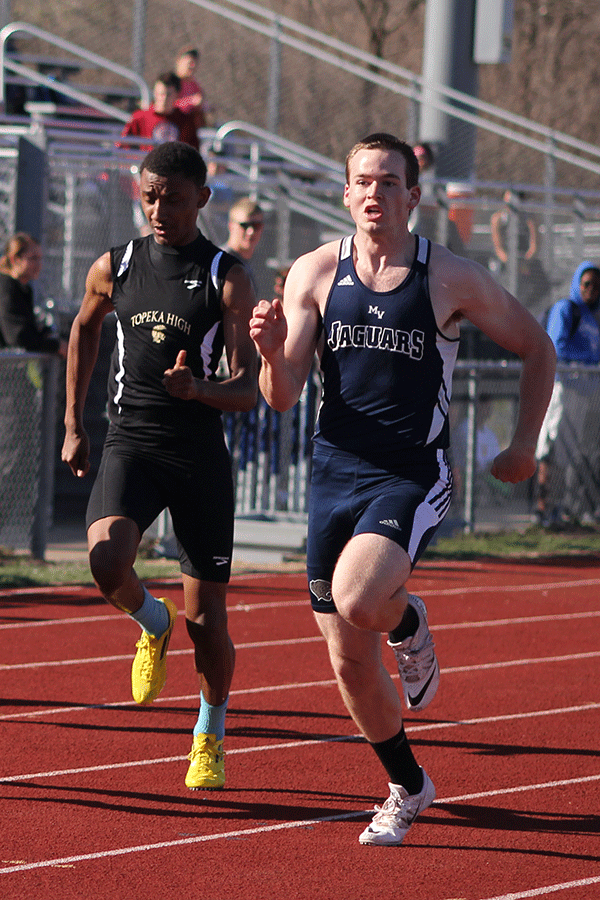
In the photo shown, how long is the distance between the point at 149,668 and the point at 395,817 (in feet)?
4.35

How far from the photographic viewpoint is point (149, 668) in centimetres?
563

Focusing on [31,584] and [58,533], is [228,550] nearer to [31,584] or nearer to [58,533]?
[31,584]

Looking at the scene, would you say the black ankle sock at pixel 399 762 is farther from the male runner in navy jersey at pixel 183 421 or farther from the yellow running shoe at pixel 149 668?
the yellow running shoe at pixel 149 668

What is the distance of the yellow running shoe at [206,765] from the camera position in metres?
5.30

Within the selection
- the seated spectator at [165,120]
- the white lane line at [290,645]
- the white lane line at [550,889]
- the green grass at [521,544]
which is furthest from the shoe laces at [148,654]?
the seated spectator at [165,120]

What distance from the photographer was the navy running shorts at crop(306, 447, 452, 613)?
4.63m

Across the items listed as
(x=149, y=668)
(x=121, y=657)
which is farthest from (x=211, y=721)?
(x=121, y=657)

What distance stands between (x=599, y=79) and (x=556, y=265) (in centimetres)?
1944

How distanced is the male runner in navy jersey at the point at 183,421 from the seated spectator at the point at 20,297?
5.27 m

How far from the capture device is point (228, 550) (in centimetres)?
543

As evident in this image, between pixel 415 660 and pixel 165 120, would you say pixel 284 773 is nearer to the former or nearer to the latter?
pixel 415 660

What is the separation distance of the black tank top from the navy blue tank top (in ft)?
2.54

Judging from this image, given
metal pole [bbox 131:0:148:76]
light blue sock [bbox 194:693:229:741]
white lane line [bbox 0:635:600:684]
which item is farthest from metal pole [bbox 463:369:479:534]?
light blue sock [bbox 194:693:229:741]

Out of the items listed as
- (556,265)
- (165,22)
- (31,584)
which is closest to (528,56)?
(165,22)
